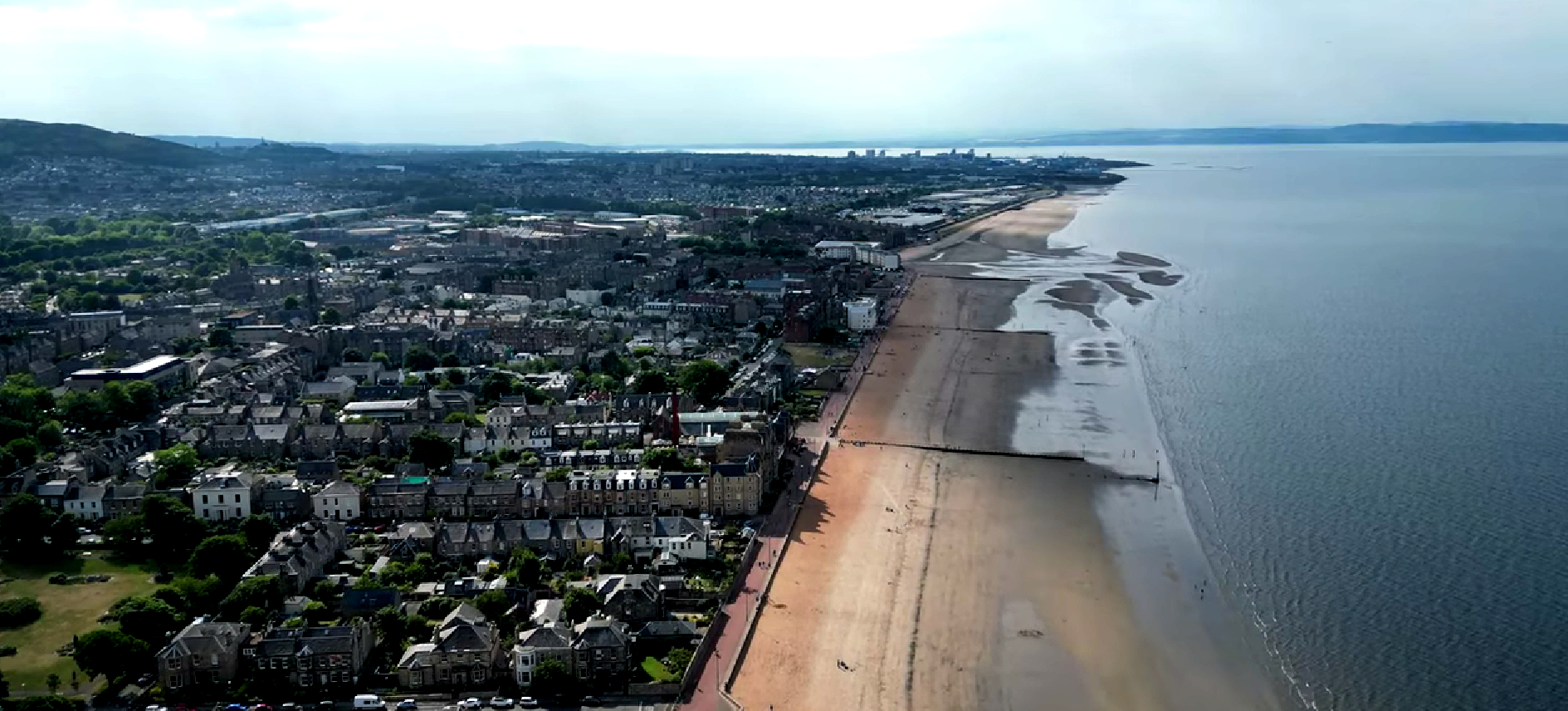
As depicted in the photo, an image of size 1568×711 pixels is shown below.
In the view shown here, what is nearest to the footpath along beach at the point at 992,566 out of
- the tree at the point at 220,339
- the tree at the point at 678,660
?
the tree at the point at 678,660

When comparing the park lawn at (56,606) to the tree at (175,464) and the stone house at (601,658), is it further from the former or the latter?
the stone house at (601,658)

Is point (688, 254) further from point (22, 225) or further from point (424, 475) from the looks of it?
point (22, 225)

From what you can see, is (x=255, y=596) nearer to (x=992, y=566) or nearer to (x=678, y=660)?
(x=678, y=660)

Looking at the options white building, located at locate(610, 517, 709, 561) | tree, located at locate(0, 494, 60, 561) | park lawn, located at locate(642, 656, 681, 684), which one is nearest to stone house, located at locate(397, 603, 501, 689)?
park lawn, located at locate(642, 656, 681, 684)

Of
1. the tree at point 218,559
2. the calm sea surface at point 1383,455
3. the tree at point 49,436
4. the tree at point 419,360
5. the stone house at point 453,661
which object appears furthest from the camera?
the tree at point 419,360

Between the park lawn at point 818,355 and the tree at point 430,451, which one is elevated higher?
the park lawn at point 818,355

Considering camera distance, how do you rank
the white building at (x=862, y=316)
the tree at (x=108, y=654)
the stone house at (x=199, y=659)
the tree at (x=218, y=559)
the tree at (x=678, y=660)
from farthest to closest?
the white building at (x=862, y=316), the tree at (x=218, y=559), the tree at (x=678, y=660), the stone house at (x=199, y=659), the tree at (x=108, y=654)
